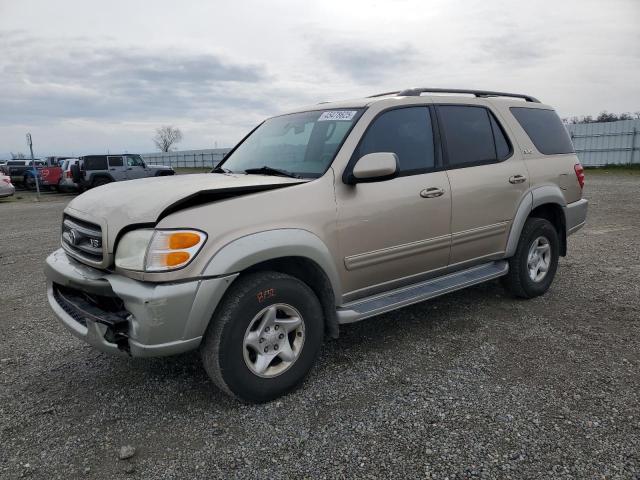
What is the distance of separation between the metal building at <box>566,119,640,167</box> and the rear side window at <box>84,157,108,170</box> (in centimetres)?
2228

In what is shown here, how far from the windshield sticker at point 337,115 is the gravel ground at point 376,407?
5.67 feet

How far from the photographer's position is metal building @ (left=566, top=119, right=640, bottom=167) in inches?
926

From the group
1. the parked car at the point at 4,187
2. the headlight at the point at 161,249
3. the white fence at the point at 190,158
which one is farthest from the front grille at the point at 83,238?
the white fence at the point at 190,158

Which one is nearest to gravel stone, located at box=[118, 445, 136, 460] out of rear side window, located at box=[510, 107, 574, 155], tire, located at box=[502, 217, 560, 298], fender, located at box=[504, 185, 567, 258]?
fender, located at box=[504, 185, 567, 258]

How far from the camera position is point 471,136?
4.11m

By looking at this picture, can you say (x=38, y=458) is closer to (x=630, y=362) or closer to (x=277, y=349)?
(x=277, y=349)

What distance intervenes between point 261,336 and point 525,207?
2818 mm

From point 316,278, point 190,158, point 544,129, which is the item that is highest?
point 190,158

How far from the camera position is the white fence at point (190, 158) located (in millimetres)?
46975

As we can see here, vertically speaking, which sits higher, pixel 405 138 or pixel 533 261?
pixel 405 138

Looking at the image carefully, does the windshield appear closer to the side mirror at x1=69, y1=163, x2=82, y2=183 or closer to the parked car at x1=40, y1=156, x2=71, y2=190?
the side mirror at x1=69, y1=163, x2=82, y2=183

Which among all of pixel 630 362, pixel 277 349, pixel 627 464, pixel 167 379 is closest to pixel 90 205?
pixel 167 379

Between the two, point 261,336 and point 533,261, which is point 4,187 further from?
point 533,261

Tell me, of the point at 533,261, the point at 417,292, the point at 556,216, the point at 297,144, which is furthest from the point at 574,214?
the point at 297,144
